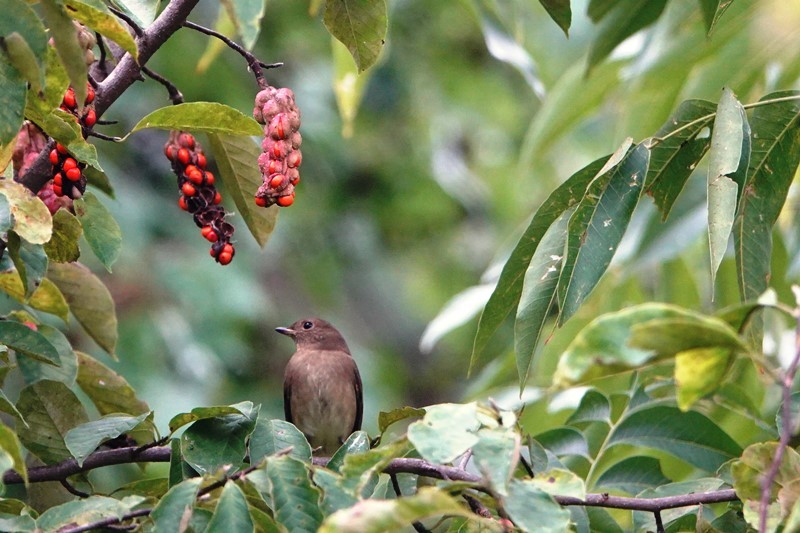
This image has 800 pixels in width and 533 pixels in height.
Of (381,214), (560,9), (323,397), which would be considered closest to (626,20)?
(560,9)

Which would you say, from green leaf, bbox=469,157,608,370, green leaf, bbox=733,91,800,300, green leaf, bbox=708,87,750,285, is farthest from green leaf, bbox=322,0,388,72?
green leaf, bbox=733,91,800,300

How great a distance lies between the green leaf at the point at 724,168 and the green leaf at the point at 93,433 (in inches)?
44.0

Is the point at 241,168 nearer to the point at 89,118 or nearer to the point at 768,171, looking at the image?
the point at 89,118

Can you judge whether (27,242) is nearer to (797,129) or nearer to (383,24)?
(383,24)

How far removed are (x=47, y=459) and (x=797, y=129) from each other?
5.72ft

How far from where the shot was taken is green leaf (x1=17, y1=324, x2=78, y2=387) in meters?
2.53

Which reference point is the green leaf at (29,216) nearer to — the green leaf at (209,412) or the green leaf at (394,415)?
the green leaf at (209,412)

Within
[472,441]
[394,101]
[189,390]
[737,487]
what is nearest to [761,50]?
[737,487]

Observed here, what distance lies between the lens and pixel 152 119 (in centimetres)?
210

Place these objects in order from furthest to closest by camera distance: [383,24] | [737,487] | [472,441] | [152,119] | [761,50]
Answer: [761,50] → [383,24] → [152,119] → [737,487] → [472,441]

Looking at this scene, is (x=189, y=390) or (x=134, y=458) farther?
(x=189, y=390)

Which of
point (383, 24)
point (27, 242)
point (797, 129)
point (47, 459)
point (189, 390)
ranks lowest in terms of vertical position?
point (189, 390)

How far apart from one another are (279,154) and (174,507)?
0.74 m

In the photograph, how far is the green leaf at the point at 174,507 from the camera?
1.75 meters
